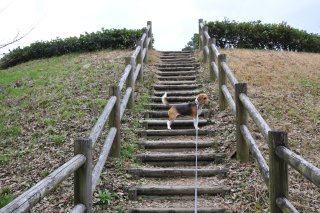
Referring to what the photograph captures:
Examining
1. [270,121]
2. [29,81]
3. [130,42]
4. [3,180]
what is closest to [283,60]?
[130,42]

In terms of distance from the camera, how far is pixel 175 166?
7824 mm

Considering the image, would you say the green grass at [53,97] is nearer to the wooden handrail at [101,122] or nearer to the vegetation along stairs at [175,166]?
the vegetation along stairs at [175,166]

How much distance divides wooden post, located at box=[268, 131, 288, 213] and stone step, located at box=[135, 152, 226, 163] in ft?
10.3

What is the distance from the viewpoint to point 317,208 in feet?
19.3

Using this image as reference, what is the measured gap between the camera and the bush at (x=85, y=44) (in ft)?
64.5

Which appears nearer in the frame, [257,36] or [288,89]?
[288,89]

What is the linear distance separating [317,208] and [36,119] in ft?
24.2

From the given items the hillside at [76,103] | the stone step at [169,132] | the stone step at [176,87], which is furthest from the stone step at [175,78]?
the stone step at [169,132]

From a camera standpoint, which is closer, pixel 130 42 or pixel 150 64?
pixel 150 64

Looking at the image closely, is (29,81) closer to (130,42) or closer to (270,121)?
(130,42)

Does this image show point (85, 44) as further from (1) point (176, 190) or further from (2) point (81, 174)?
(2) point (81, 174)

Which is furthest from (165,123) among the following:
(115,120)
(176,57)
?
(176,57)

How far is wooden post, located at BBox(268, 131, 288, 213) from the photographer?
4.49 m

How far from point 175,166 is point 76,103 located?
4.76m
